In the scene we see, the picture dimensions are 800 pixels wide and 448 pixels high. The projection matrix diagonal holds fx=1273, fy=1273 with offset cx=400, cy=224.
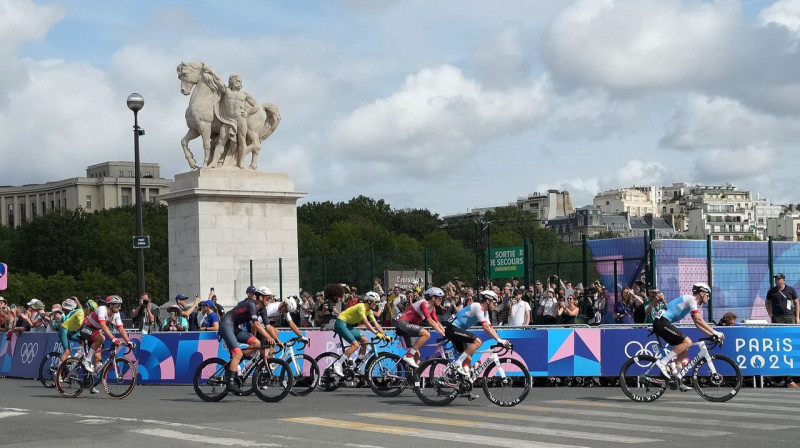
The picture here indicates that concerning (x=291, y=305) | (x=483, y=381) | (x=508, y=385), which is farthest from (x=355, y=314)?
(x=291, y=305)

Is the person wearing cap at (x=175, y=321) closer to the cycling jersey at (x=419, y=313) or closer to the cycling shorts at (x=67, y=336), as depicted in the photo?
the cycling shorts at (x=67, y=336)

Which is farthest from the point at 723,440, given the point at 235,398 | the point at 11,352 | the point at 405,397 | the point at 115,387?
the point at 11,352

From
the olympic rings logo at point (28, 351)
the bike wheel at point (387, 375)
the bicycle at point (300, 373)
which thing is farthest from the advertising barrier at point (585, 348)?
the olympic rings logo at point (28, 351)

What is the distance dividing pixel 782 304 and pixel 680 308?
20.4 feet

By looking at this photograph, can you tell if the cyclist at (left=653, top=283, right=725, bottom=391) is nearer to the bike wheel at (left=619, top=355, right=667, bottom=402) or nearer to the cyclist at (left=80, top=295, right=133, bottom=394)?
the bike wheel at (left=619, top=355, right=667, bottom=402)

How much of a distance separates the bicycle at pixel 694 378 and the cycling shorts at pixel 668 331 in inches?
12.9

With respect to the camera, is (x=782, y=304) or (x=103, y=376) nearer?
(x=103, y=376)

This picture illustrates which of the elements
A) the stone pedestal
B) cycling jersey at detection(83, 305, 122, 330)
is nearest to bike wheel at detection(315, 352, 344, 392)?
cycling jersey at detection(83, 305, 122, 330)

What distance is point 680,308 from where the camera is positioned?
17516mm

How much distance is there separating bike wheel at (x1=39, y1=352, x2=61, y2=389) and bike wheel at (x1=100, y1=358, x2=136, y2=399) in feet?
10.9

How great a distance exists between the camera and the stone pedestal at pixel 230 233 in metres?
33.0

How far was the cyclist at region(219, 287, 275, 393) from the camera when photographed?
18.1m

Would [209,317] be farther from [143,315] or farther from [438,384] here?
[438,384]

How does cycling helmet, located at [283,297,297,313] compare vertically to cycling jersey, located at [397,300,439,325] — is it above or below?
below
